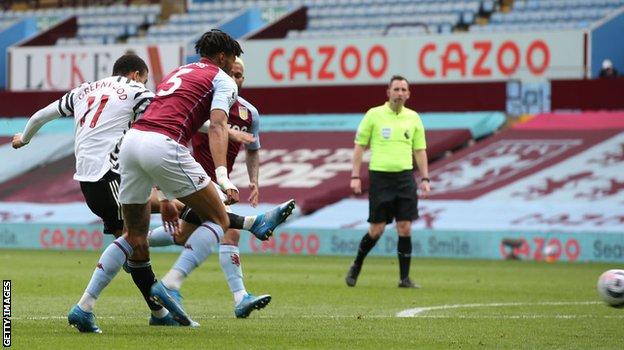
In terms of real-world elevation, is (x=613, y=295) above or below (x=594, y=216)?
above

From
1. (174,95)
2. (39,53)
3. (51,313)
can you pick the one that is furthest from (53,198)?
(174,95)

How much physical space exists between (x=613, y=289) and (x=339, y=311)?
274 centimetres

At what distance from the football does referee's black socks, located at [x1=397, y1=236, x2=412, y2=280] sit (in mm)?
5720

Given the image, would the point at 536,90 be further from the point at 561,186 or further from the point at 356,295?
the point at 356,295

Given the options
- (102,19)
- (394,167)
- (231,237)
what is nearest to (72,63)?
(102,19)

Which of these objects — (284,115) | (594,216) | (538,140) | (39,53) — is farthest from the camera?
(39,53)

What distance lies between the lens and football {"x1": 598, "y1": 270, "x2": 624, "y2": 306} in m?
9.51

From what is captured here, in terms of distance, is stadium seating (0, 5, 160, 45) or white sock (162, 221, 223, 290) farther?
stadium seating (0, 5, 160, 45)

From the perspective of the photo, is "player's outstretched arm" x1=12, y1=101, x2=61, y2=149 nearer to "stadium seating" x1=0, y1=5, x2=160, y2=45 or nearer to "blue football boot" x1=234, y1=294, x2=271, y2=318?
"blue football boot" x1=234, y1=294, x2=271, y2=318

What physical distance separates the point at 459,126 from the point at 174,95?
20.1 metres

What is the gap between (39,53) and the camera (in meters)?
35.4

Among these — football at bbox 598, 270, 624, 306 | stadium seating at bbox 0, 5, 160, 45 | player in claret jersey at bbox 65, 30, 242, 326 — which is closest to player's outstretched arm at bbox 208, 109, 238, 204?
player in claret jersey at bbox 65, 30, 242, 326

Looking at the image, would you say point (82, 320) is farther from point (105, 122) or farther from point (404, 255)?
point (404, 255)

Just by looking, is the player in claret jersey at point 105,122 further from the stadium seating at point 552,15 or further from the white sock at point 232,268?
the stadium seating at point 552,15
